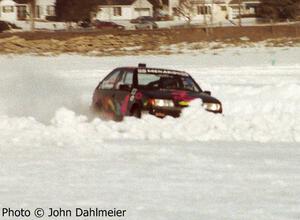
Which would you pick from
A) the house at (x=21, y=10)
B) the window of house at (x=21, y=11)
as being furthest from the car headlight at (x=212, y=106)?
the window of house at (x=21, y=11)

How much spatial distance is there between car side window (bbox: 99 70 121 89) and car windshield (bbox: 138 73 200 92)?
0.56 meters

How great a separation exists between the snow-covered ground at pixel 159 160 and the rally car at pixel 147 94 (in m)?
0.37

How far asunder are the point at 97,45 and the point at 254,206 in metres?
47.5

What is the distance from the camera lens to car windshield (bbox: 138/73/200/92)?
592 inches

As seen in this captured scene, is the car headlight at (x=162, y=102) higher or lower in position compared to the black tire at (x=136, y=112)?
higher

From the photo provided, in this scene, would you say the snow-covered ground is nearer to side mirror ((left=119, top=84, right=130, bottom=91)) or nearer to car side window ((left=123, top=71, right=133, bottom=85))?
side mirror ((left=119, top=84, right=130, bottom=91))

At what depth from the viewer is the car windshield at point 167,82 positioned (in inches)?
592

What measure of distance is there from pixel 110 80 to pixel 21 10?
3610 inches

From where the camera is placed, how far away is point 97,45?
54.7m

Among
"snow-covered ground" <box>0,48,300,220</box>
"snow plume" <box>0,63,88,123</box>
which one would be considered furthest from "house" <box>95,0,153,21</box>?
"snow-covered ground" <box>0,48,300,220</box>

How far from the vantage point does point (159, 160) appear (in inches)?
427

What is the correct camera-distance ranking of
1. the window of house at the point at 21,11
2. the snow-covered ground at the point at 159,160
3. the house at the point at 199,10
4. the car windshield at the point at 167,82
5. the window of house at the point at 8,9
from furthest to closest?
the window of house at the point at 21,11, the window of house at the point at 8,9, the house at the point at 199,10, the car windshield at the point at 167,82, the snow-covered ground at the point at 159,160

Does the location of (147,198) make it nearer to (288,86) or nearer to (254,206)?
(254,206)

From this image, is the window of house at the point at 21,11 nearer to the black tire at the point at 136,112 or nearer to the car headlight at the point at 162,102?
the black tire at the point at 136,112
